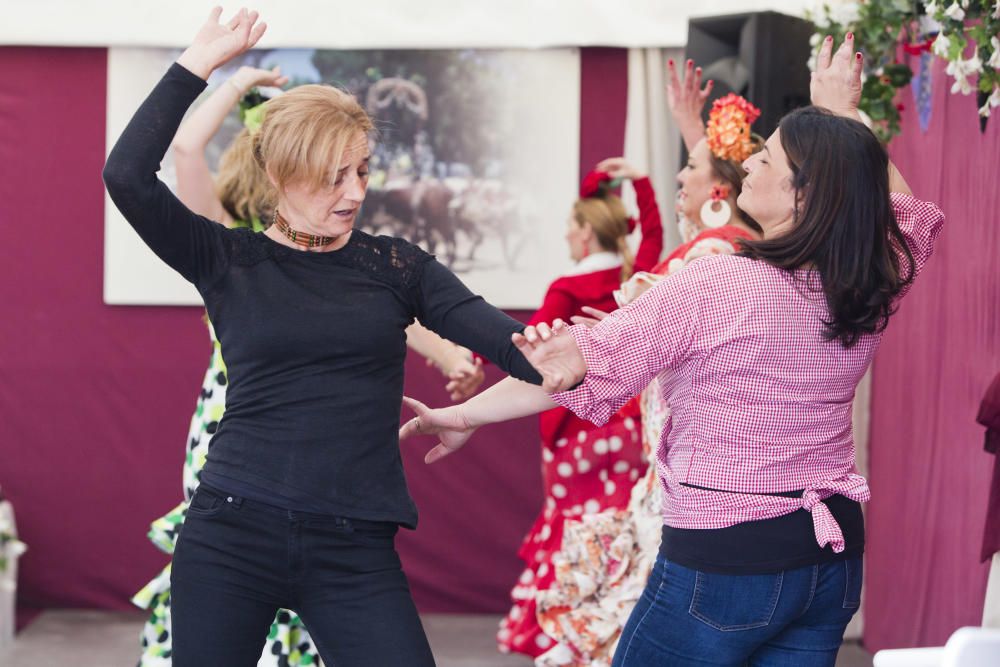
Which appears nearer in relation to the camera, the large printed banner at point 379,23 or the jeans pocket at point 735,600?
the jeans pocket at point 735,600

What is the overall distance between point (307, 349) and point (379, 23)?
→ 3.10m

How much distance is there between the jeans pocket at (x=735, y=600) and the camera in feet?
6.14

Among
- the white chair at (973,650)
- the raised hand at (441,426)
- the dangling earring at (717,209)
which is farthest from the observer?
the dangling earring at (717,209)

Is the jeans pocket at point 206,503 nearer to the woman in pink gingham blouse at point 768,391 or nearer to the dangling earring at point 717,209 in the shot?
the woman in pink gingham blouse at point 768,391

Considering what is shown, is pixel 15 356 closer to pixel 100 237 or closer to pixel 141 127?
→ pixel 100 237

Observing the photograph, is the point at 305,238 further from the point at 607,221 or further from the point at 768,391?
the point at 607,221

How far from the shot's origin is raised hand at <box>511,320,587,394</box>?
194cm

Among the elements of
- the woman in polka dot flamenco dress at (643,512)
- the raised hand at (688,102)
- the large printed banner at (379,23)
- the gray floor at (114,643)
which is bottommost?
the gray floor at (114,643)

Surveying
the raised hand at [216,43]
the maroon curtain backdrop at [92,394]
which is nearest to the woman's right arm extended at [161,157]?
the raised hand at [216,43]

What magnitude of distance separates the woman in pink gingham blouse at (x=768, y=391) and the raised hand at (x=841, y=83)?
395mm

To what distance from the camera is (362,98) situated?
4.93 metres

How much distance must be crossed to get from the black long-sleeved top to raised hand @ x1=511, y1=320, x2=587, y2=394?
0.02 metres

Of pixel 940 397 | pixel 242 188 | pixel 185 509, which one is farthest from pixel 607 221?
pixel 185 509

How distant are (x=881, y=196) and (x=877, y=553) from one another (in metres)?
2.82
